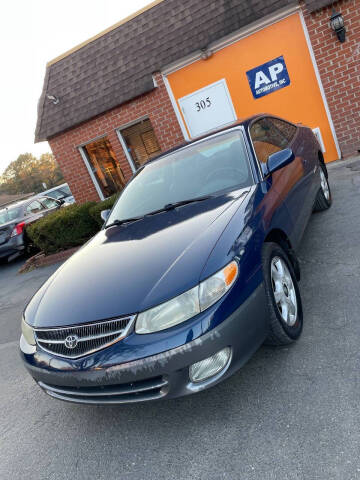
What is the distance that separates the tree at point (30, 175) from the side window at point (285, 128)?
6821cm

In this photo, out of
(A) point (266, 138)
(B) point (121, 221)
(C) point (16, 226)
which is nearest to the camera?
(B) point (121, 221)

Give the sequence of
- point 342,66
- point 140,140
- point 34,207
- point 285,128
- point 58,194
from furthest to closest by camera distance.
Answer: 1. point 58,194
2. point 34,207
3. point 140,140
4. point 342,66
5. point 285,128

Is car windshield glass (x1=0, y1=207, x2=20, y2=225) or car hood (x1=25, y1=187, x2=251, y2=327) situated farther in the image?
car windshield glass (x1=0, y1=207, x2=20, y2=225)

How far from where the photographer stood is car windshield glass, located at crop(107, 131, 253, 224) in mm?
3104

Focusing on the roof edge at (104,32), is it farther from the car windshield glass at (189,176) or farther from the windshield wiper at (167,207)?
the windshield wiper at (167,207)

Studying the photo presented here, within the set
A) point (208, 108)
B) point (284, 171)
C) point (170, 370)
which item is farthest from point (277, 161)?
point (208, 108)

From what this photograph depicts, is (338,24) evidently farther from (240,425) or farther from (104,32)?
(240,425)

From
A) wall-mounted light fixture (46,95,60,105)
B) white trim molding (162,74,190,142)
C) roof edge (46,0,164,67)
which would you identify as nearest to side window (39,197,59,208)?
wall-mounted light fixture (46,95,60,105)

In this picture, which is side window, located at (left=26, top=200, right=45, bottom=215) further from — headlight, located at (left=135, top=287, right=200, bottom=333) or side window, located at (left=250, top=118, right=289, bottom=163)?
headlight, located at (left=135, top=287, right=200, bottom=333)

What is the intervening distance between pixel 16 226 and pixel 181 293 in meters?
8.45

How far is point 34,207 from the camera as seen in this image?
34.3 ft

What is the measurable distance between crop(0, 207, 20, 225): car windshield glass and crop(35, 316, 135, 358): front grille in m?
8.38

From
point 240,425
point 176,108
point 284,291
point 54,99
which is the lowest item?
point 240,425

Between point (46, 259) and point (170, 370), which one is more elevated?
point (170, 370)
